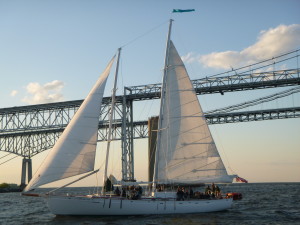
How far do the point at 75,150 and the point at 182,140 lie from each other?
22.7 feet

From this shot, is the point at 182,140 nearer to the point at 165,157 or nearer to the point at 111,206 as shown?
the point at 165,157

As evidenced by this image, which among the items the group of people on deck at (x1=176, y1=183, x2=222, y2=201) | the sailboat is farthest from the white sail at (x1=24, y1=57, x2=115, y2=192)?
the group of people on deck at (x1=176, y1=183, x2=222, y2=201)

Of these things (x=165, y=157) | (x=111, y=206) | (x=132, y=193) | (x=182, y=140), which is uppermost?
(x=182, y=140)

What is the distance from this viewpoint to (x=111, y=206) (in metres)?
22.8

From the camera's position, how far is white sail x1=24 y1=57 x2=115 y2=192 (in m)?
21.3

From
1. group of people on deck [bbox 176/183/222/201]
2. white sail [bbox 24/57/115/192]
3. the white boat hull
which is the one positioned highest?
white sail [bbox 24/57/115/192]

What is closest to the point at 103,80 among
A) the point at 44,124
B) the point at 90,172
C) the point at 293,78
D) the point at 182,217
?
the point at 90,172

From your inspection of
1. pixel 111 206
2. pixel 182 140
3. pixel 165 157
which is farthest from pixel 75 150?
pixel 182 140

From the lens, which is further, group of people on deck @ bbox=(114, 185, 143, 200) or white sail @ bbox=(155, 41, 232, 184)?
white sail @ bbox=(155, 41, 232, 184)

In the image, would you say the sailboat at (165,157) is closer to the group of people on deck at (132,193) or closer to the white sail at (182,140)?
the white sail at (182,140)

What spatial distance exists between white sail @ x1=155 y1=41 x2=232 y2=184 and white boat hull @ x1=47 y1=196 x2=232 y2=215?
1.54 metres

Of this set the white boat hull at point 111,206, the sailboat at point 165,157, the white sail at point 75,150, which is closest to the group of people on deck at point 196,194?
the sailboat at point 165,157

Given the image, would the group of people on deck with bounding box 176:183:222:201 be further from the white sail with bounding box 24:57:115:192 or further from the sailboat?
the white sail with bounding box 24:57:115:192

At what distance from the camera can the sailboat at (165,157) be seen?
2222cm
